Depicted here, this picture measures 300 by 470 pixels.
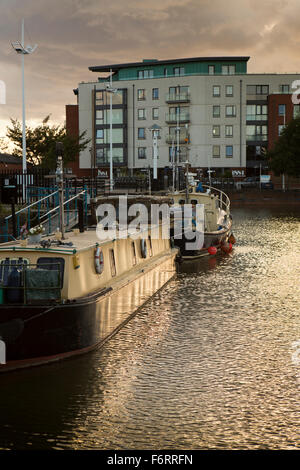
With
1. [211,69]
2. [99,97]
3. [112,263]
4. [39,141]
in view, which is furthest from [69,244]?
[211,69]

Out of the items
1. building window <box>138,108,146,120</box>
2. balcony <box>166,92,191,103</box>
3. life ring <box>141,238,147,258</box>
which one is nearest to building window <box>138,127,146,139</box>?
building window <box>138,108,146,120</box>

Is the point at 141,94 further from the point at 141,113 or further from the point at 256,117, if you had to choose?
the point at 256,117

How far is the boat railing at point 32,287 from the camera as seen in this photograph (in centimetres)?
1198

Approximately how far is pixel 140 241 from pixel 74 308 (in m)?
7.12

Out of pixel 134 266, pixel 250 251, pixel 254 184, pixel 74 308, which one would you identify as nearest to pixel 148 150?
pixel 254 184

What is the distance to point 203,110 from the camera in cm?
8962

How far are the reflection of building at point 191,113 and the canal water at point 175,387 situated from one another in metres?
72.0

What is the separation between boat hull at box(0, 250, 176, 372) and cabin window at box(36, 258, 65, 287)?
2.26 feet

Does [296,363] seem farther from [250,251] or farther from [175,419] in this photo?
[250,251]

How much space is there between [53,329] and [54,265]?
1392mm

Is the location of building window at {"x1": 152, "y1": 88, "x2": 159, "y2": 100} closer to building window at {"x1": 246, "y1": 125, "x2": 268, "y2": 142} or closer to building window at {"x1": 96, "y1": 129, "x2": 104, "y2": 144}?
building window at {"x1": 96, "y1": 129, "x2": 104, "y2": 144}

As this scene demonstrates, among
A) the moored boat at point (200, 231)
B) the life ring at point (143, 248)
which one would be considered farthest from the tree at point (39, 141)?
the life ring at point (143, 248)

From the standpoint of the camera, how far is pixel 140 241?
62.7 ft

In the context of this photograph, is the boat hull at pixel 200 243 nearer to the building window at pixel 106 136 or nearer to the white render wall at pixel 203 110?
the white render wall at pixel 203 110
